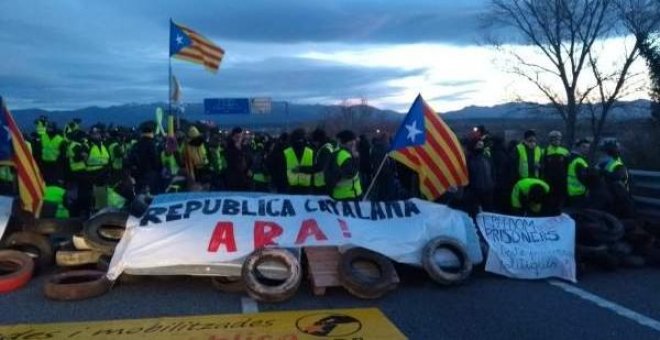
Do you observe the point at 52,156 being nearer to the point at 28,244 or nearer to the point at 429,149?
the point at 28,244

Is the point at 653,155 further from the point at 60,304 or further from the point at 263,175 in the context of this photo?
the point at 60,304

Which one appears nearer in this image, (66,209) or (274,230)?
(274,230)

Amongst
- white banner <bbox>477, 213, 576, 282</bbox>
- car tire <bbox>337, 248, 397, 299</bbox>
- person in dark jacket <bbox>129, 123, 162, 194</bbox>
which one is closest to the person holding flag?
white banner <bbox>477, 213, 576, 282</bbox>

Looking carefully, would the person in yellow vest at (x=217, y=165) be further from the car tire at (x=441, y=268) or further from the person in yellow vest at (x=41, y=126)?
the car tire at (x=441, y=268)

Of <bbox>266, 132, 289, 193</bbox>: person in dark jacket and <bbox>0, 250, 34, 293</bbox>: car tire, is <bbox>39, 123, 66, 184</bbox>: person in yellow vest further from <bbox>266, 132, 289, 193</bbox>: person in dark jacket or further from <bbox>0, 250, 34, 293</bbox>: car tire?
<bbox>0, 250, 34, 293</bbox>: car tire

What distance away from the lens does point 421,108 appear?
10891 mm

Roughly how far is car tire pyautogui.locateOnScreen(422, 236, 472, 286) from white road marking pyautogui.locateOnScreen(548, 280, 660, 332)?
1.14 m

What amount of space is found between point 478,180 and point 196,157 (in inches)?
216

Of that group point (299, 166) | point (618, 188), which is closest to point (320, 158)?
point (299, 166)

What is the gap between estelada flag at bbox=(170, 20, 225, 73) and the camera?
19250 mm

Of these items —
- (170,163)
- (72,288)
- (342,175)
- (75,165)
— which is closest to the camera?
(72,288)

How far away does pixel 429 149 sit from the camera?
35.9ft

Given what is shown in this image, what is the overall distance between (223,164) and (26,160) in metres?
5.40

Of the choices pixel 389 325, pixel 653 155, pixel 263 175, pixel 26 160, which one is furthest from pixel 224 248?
pixel 653 155
